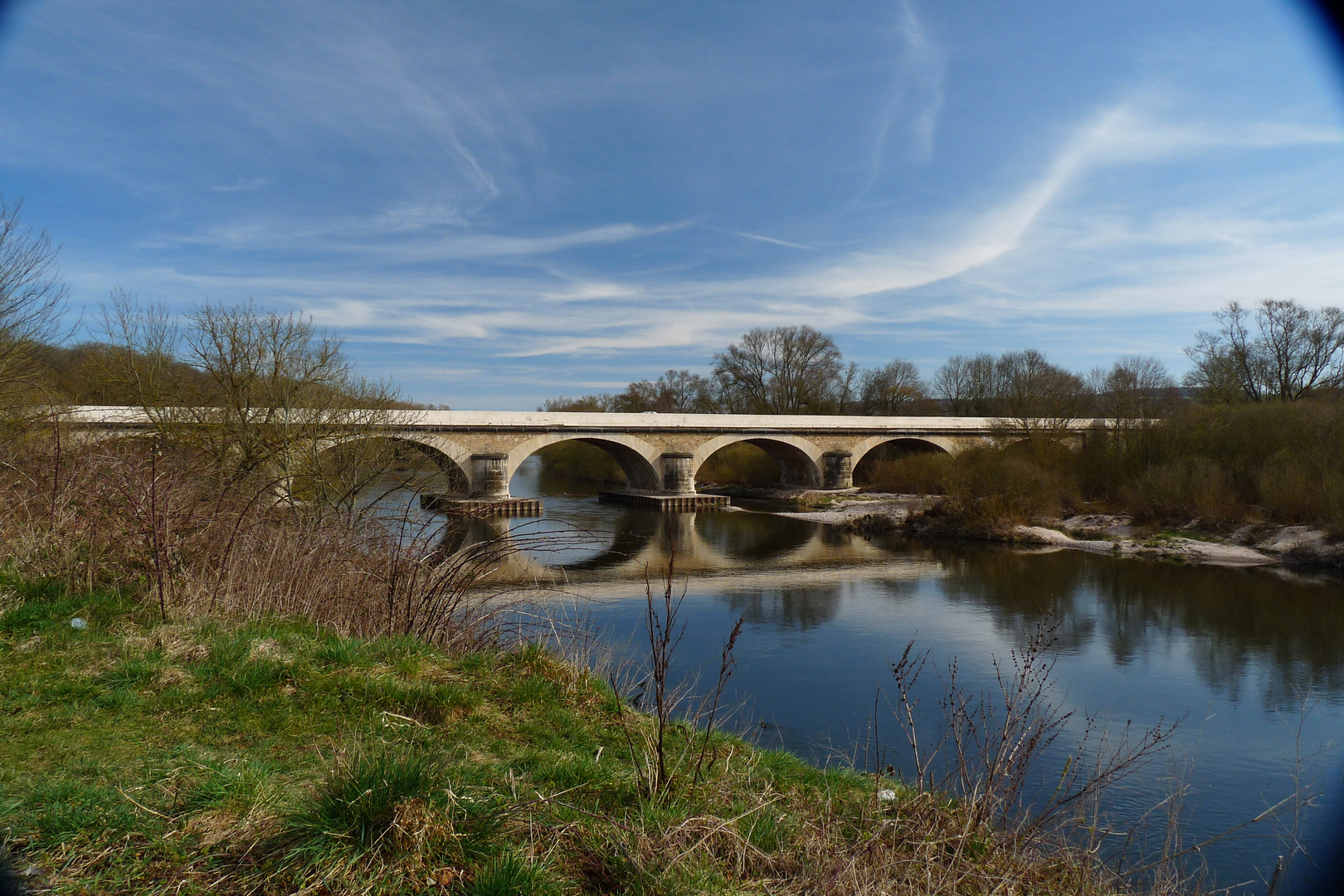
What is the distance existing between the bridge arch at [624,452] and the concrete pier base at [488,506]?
1550 millimetres

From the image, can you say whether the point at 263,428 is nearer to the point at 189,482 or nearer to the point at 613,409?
the point at 189,482

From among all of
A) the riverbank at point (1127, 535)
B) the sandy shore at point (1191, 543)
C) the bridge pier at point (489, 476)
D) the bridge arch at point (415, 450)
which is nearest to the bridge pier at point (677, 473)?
the riverbank at point (1127, 535)

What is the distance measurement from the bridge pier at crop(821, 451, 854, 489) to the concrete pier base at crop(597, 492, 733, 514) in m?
5.29

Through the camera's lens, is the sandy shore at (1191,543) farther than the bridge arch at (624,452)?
No

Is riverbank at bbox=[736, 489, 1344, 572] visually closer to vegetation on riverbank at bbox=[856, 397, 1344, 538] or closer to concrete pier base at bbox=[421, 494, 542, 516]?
vegetation on riverbank at bbox=[856, 397, 1344, 538]

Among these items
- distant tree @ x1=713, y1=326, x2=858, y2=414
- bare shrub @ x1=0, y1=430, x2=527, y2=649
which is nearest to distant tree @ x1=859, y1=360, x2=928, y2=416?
distant tree @ x1=713, y1=326, x2=858, y2=414

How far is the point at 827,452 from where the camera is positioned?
36.9 m

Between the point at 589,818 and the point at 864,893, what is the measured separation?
1.02 metres

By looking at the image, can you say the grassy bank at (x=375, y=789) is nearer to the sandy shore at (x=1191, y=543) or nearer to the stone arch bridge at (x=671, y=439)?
the sandy shore at (x=1191, y=543)

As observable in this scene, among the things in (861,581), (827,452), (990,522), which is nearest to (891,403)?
(827,452)

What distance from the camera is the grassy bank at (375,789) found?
2344 millimetres

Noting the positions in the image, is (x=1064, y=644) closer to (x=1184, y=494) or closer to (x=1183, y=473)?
(x=1184, y=494)

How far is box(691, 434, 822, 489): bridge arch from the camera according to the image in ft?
115

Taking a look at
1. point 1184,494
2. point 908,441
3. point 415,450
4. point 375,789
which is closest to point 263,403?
point 415,450
